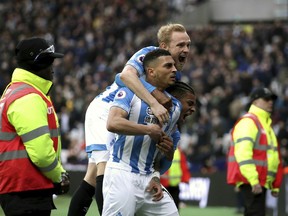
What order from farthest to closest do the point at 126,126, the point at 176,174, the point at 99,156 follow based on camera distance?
1. the point at 176,174
2. the point at 99,156
3. the point at 126,126

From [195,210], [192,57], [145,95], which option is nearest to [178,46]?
[145,95]

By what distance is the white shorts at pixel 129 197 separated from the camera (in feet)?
22.7

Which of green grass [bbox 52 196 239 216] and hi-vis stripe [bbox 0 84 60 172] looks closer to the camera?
hi-vis stripe [bbox 0 84 60 172]

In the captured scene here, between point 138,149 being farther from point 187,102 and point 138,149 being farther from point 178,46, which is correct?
point 178,46

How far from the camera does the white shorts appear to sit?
22.7ft

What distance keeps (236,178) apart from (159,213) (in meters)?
3.94

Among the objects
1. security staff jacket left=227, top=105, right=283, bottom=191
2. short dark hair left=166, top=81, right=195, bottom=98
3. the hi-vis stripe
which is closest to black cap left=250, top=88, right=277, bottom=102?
security staff jacket left=227, top=105, right=283, bottom=191

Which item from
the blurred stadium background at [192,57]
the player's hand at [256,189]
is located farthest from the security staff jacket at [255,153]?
the blurred stadium background at [192,57]

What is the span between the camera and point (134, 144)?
7.03 m

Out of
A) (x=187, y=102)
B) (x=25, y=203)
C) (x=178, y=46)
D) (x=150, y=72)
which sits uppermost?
(x=178, y=46)

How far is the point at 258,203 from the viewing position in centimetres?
1066

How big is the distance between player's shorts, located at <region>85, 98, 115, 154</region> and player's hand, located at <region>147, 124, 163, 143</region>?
160 cm

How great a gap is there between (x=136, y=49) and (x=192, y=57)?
2386 millimetres

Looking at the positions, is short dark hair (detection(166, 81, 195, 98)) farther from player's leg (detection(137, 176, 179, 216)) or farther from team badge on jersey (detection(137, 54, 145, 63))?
player's leg (detection(137, 176, 179, 216))
